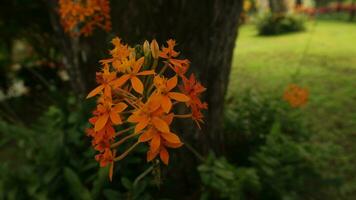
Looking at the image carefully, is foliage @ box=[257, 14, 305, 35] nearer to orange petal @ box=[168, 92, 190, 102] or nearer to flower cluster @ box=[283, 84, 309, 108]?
flower cluster @ box=[283, 84, 309, 108]

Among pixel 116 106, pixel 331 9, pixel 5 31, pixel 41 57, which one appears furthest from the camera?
pixel 331 9

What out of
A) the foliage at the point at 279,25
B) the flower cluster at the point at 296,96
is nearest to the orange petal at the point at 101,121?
the flower cluster at the point at 296,96

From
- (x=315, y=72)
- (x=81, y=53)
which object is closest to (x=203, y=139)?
(x=81, y=53)

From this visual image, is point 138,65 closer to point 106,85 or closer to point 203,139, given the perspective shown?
point 106,85

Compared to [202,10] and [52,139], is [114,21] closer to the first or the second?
[202,10]

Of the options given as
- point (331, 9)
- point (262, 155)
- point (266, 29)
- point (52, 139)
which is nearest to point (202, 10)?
point (262, 155)

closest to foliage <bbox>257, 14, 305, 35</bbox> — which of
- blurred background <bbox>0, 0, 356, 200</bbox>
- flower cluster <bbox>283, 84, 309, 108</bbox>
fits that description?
blurred background <bbox>0, 0, 356, 200</bbox>
